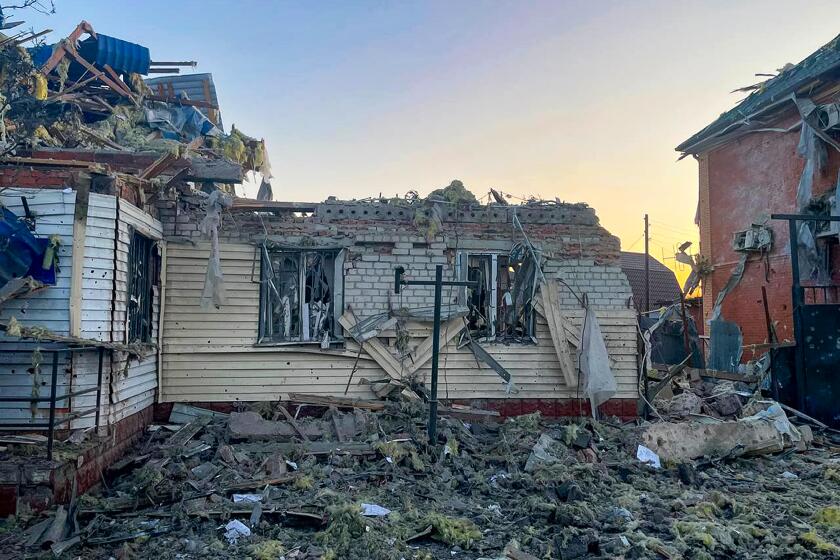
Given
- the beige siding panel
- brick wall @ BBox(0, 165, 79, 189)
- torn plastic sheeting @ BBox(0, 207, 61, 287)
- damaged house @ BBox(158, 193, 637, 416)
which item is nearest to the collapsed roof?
damaged house @ BBox(158, 193, 637, 416)

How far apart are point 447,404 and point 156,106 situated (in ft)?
37.6

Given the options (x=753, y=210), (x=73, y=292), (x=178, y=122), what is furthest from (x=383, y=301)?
(x=753, y=210)

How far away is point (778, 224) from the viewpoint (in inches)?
576

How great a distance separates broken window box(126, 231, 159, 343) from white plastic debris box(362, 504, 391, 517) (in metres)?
3.82

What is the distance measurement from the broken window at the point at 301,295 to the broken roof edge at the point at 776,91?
12.0m

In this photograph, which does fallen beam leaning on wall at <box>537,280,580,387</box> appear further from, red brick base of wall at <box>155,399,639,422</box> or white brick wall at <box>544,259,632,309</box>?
red brick base of wall at <box>155,399,639,422</box>

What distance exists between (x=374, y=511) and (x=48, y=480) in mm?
2995

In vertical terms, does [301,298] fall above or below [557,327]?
above

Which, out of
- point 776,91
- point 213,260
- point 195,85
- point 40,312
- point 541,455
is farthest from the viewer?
point 195,85

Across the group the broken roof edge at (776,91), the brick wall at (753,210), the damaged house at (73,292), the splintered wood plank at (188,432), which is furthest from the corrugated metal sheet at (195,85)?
the brick wall at (753,210)

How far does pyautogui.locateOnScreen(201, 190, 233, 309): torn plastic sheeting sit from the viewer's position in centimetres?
812

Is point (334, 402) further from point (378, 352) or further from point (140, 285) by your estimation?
point (140, 285)

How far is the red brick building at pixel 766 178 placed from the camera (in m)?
13.2

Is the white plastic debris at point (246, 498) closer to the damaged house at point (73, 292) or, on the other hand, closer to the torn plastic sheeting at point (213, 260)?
the damaged house at point (73, 292)
